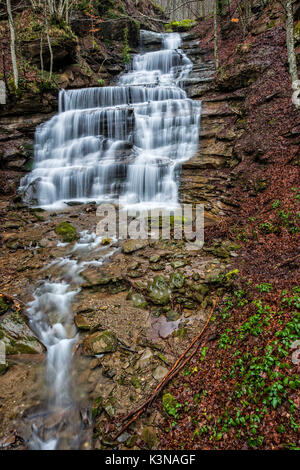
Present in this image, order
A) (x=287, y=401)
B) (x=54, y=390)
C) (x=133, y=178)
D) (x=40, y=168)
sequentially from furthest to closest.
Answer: (x=40, y=168), (x=133, y=178), (x=54, y=390), (x=287, y=401)

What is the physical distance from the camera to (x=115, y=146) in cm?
1338

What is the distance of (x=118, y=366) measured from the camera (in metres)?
3.98

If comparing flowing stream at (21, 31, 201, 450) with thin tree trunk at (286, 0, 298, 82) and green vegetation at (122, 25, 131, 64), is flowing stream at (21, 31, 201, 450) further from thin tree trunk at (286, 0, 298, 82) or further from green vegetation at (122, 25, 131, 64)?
green vegetation at (122, 25, 131, 64)

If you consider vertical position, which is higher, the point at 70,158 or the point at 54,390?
the point at 70,158

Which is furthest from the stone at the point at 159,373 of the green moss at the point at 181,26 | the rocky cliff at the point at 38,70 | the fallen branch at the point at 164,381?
the green moss at the point at 181,26

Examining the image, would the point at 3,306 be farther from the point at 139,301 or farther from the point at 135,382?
the point at 135,382

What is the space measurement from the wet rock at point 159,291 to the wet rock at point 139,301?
0.18 m

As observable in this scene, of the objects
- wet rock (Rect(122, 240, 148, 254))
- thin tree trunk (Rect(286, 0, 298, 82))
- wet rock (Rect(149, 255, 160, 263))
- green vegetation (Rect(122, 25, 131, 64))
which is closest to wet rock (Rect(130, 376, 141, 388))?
wet rock (Rect(149, 255, 160, 263))

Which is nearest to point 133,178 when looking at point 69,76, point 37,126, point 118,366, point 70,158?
point 70,158

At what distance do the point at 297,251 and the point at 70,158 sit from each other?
1271cm

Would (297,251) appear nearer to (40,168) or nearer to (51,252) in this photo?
(51,252)

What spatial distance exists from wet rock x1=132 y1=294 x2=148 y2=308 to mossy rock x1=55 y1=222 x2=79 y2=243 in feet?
13.1

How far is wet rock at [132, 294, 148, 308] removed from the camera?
17.0 feet

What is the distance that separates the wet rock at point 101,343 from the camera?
4215 mm
